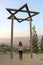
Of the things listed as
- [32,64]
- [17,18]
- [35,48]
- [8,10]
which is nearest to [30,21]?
[17,18]

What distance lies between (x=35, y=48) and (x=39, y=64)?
49.7 ft

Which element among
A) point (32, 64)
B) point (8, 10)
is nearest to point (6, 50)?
point (8, 10)

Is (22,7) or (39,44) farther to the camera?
(39,44)

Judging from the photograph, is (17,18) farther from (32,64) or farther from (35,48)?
(35,48)

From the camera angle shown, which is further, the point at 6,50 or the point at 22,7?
the point at 6,50

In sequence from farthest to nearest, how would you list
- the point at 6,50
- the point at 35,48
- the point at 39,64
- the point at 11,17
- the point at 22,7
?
the point at 35,48 < the point at 6,50 < the point at 11,17 < the point at 22,7 < the point at 39,64

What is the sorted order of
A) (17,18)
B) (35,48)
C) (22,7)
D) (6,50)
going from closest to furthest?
(22,7)
(17,18)
(6,50)
(35,48)

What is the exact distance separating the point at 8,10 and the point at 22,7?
1377 millimetres

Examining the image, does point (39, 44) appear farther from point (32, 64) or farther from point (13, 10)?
point (32, 64)

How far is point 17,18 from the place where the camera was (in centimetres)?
1908

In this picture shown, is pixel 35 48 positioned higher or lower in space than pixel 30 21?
lower

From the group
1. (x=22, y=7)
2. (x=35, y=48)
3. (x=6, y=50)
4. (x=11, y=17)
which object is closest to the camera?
(x=22, y=7)

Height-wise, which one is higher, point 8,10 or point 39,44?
point 8,10

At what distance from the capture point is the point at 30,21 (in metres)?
18.5
